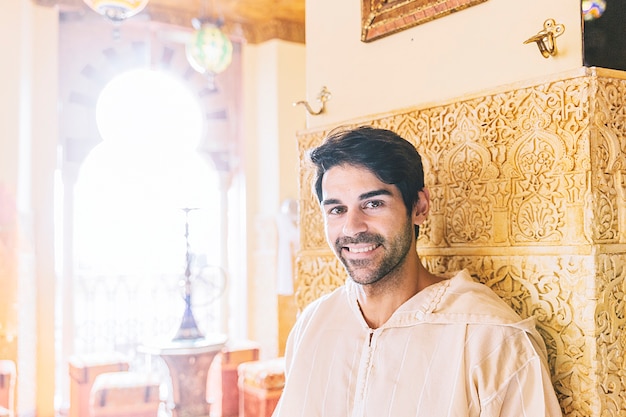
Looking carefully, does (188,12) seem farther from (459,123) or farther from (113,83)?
(459,123)

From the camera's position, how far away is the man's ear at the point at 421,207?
1.67m

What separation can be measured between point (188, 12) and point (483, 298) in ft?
18.9

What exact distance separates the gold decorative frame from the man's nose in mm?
607

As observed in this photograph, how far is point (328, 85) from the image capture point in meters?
2.21

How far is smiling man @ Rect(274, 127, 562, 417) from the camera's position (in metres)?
1.41

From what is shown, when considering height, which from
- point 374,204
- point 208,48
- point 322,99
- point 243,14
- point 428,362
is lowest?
point 428,362

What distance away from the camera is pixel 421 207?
1.68m

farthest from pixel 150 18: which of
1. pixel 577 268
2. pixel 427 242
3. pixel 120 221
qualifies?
pixel 577 268

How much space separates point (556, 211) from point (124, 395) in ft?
13.2

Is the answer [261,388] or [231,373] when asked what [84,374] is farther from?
[261,388]

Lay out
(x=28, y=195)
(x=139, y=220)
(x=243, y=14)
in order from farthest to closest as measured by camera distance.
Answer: (x=243, y=14) → (x=139, y=220) → (x=28, y=195)

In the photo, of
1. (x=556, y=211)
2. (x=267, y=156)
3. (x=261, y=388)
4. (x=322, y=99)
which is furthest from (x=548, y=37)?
(x=267, y=156)

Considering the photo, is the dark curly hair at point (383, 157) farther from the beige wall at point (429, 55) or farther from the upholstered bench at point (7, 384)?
the upholstered bench at point (7, 384)

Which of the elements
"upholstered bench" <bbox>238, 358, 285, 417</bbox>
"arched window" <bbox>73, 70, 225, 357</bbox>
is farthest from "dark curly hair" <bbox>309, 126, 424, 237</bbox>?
"arched window" <bbox>73, 70, 225, 357</bbox>
